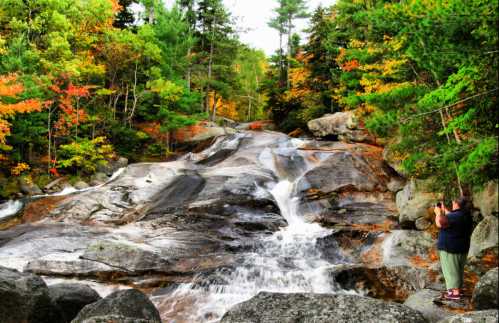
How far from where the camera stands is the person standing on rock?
658 cm

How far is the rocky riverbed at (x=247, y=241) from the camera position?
Answer: 7.19 metres

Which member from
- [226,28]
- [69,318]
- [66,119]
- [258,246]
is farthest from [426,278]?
[226,28]

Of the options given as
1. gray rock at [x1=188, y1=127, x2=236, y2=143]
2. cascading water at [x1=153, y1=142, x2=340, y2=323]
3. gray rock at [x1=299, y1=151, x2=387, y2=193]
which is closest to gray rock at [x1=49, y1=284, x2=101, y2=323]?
cascading water at [x1=153, y1=142, x2=340, y2=323]

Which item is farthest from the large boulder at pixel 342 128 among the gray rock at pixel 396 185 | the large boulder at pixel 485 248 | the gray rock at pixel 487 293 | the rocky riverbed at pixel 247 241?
the gray rock at pixel 487 293

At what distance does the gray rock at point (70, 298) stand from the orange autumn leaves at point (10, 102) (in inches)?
427

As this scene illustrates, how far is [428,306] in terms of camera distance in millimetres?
6484

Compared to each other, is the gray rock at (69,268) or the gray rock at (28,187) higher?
the gray rock at (28,187)

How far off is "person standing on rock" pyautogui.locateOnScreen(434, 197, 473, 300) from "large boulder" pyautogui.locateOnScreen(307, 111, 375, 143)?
14645mm

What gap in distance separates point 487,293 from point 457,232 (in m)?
1.33

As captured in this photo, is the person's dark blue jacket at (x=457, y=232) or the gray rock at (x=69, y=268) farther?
the gray rock at (x=69, y=268)

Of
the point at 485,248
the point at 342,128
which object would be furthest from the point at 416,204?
the point at 342,128

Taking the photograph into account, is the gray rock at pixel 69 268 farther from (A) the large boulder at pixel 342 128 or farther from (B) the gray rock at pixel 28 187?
(A) the large boulder at pixel 342 128

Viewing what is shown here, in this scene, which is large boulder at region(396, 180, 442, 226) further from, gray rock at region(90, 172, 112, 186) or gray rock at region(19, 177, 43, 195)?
gray rock at region(19, 177, 43, 195)

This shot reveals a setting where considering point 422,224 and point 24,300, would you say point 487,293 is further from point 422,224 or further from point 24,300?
point 24,300
